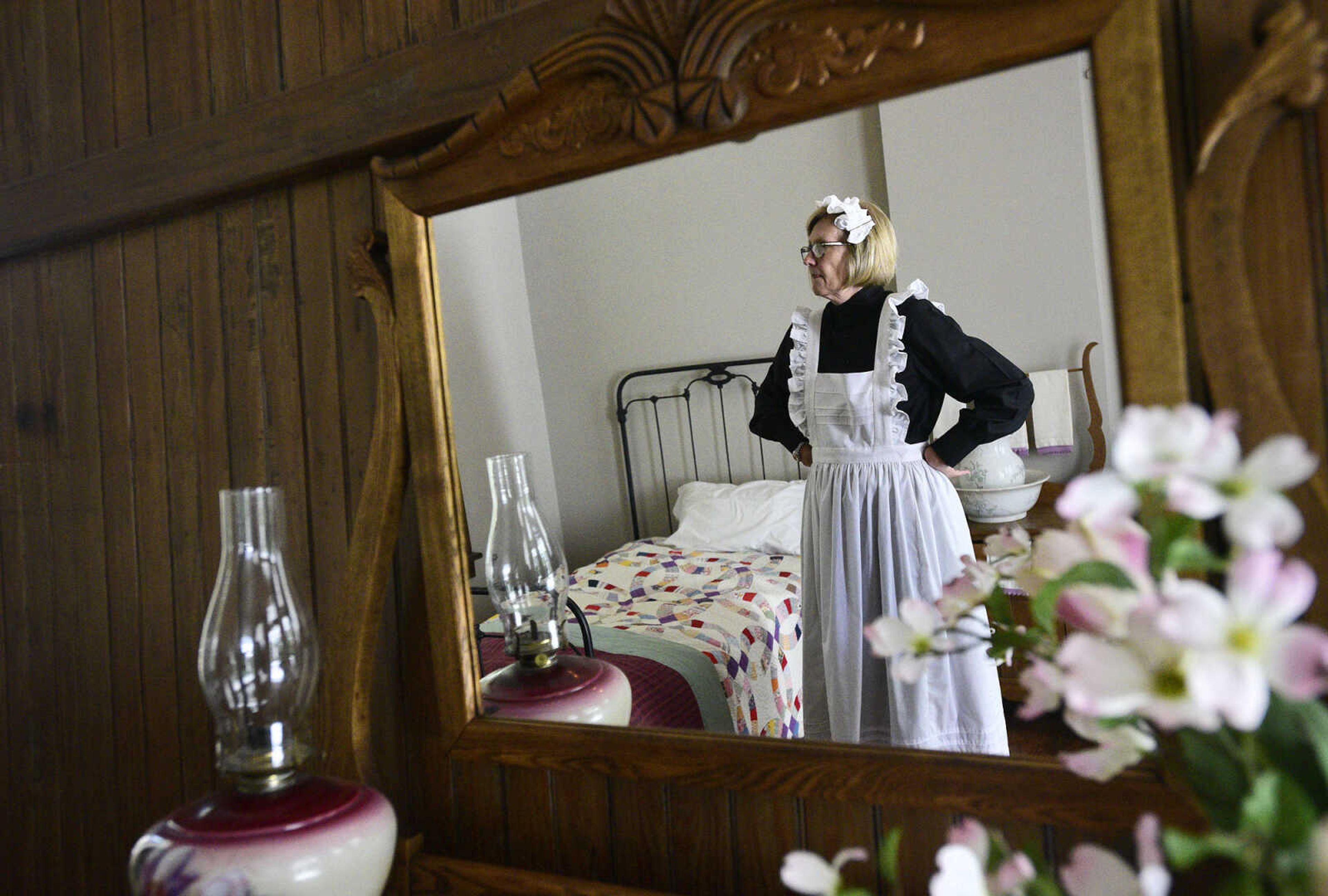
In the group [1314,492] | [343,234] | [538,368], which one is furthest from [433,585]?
[1314,492]

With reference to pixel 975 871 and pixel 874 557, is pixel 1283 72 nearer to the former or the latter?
pixel 874 557

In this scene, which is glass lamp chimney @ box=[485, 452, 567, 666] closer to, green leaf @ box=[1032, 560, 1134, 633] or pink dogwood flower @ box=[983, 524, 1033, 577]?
pink dogwood flower @ box=[983, 524, 1033, 577]

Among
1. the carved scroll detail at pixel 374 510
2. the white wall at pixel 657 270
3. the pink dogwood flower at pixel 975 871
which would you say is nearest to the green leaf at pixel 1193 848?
the pink dogwood flower at pixel 975 871

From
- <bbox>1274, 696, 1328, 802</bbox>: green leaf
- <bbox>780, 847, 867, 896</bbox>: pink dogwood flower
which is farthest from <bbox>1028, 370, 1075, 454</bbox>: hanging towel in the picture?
<bbox>780, 847, 867, 896</bbox>: pink dogwood flower

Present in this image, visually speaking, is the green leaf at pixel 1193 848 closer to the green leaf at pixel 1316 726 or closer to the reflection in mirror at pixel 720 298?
the green leaf at pixel 1316 726

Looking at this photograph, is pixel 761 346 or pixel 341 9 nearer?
pixel 761 346

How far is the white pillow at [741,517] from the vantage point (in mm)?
938

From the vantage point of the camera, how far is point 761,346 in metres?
0.95

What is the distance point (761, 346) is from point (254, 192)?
0.78 m

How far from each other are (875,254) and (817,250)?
58 millimetres

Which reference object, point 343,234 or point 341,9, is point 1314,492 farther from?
point 341,9

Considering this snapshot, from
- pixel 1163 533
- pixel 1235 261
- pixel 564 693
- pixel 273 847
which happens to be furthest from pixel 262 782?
pixel 1235 261

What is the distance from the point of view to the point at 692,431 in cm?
101

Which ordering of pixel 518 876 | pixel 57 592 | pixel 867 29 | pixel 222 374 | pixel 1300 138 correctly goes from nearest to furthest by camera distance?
pixel 1300 138
pixel 867 29
pixel 518 876
pixel 222 374
pixel 57 592
